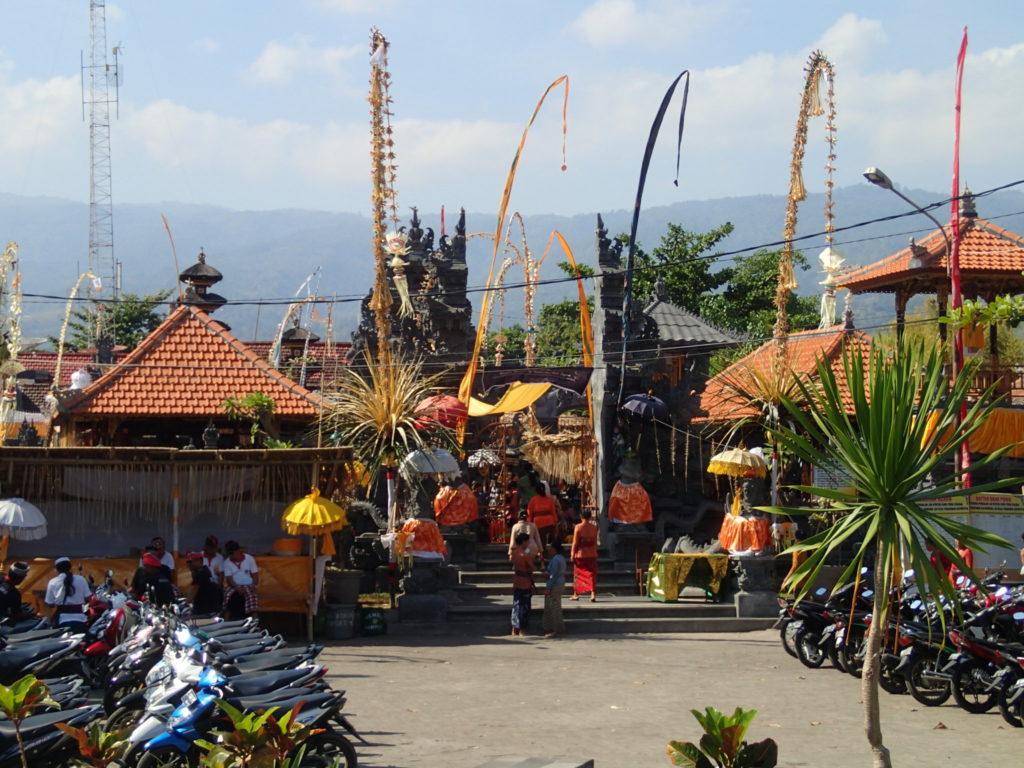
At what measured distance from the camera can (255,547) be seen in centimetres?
1855

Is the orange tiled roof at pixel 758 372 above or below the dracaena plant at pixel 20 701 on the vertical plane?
above

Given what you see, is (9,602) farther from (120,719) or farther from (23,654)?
(120,719)

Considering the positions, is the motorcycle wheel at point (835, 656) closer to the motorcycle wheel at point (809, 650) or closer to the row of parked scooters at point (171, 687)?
the motorcycle wheel at point (809, 650)

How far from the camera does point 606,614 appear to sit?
19031 mm

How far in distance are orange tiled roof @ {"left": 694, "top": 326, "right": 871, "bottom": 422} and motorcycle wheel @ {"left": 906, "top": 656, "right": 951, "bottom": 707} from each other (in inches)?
138

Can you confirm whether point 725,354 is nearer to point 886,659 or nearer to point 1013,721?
point 886,659

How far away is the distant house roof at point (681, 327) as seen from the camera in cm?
3325

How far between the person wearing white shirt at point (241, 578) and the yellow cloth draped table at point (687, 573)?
21.5 ft

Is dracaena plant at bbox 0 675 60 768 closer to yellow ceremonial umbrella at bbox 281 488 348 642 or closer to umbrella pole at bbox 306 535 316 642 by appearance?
yellow ceremonial umbrella at bbox 281 488 348 642

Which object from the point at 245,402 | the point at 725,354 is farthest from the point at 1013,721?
the point at 725,354

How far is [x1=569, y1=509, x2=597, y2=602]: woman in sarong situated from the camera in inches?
770

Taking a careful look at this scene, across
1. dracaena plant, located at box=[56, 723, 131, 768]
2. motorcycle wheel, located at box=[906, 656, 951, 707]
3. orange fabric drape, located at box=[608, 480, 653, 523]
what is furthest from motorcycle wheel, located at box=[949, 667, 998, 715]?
orange fabric drape, located at box=[608, 480, 653, 523]

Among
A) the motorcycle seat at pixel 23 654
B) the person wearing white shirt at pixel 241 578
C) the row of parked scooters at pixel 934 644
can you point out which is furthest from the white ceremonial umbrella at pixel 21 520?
the row of parked scooters at pixel 934 644

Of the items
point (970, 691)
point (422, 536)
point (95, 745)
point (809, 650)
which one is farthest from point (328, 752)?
point (422, 536)
